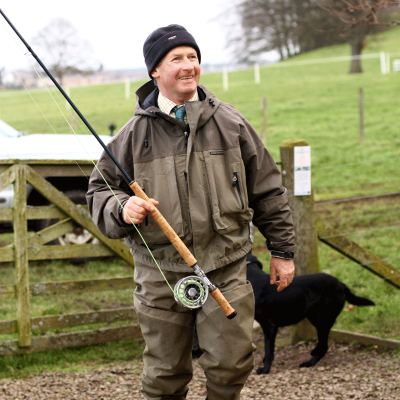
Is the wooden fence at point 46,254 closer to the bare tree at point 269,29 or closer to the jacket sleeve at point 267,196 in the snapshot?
the jacket sleeve at point 267,196

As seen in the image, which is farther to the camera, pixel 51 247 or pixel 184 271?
pixel 51 247

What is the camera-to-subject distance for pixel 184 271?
278 centimetres

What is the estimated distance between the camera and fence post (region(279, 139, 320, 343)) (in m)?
4.54

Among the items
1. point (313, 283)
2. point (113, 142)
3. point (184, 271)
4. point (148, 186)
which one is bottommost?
point (313, 283)

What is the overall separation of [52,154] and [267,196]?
4.06 m

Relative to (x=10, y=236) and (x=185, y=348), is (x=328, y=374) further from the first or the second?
(x=10, y=236)

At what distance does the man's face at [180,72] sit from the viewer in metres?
2.83

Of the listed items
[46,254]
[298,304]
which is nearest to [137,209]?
[298,304]

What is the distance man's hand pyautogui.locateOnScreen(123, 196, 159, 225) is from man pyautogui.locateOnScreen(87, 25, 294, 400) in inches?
1.2

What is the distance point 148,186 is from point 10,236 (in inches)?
248

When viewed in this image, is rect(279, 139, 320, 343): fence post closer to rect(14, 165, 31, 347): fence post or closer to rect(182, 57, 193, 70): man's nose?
rect(182, 57, 193, 70): man's nose

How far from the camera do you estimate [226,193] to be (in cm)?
279

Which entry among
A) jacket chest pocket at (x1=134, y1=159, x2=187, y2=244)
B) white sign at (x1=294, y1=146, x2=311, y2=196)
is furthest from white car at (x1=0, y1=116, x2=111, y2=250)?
jacket chest pocket at (x1=134, y1=159, x2=187, y2=244)

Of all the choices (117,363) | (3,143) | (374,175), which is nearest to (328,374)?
(117,363)
